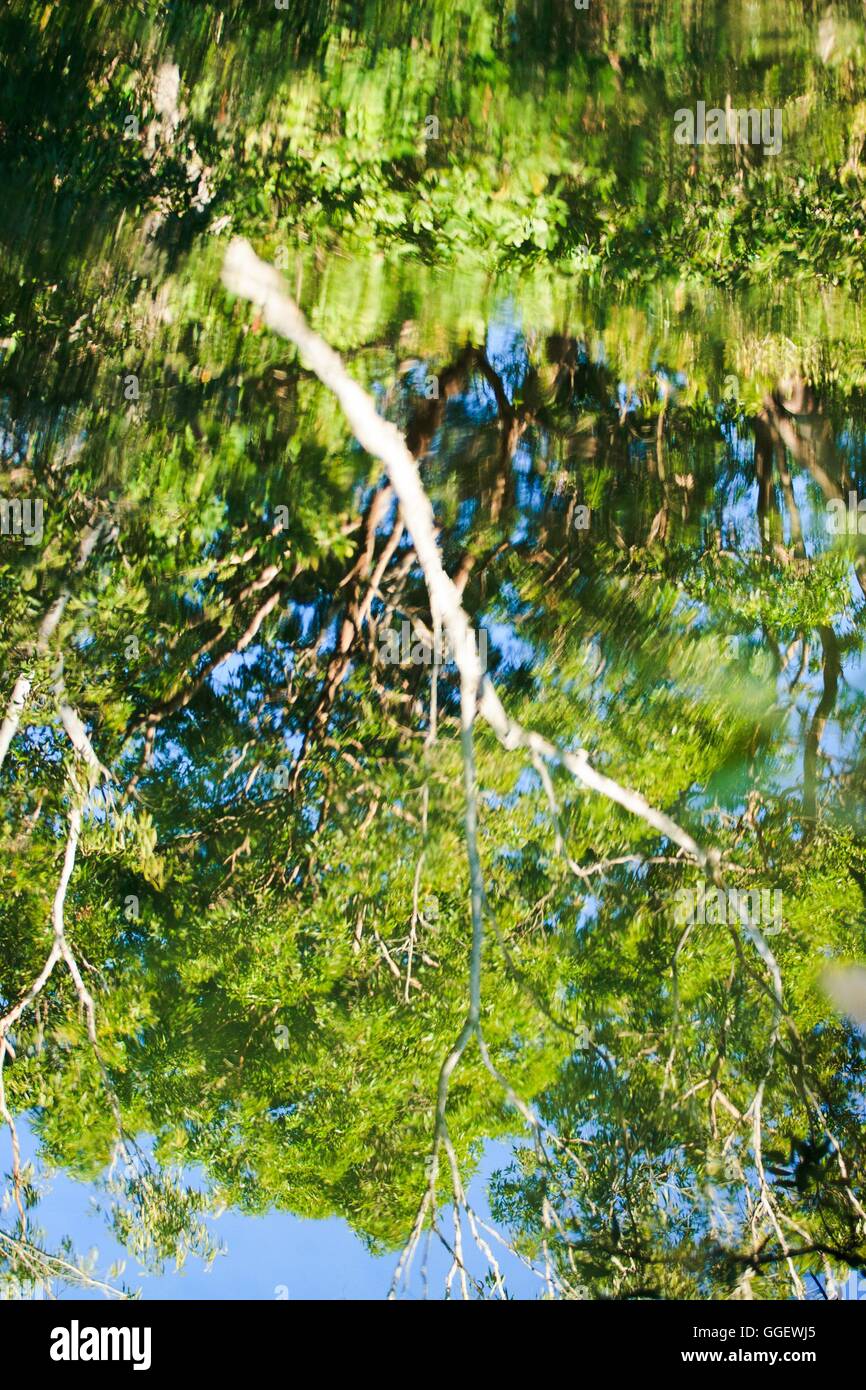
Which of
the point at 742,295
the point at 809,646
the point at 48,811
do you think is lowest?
the point at 48,811

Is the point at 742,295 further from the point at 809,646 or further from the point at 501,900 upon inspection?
the point at 501,900

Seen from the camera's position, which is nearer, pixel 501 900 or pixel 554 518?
pixel 501 900

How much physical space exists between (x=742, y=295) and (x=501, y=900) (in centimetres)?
176

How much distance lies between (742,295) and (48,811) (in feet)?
7.73

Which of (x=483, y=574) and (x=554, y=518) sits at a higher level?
(x=554, y=518)

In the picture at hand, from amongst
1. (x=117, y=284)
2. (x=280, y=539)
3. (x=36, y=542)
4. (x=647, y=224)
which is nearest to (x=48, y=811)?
(x=36, y=542)

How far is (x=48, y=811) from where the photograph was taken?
87.4 inches

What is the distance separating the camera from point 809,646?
225cm

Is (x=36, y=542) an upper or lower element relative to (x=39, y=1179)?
upper

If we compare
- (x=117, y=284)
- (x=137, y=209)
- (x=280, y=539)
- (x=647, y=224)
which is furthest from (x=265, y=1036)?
(x=647, y=224)

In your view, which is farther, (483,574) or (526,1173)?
(483,574)

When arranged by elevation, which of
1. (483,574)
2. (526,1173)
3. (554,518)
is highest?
(554,518)

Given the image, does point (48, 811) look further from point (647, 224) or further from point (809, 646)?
point (647, 224)

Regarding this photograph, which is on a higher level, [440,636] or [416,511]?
[416,511]
